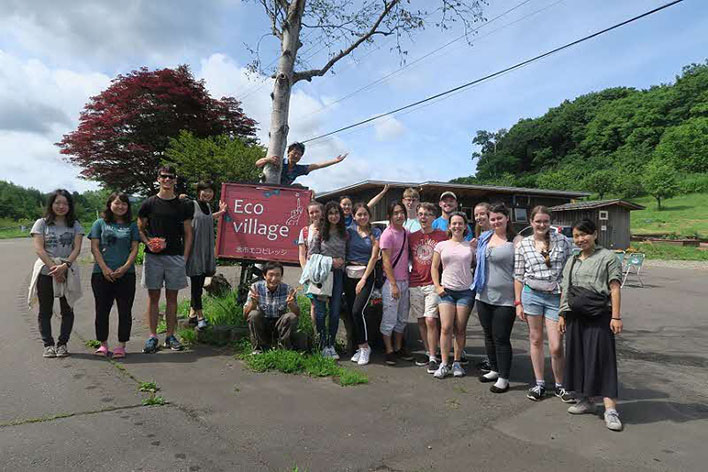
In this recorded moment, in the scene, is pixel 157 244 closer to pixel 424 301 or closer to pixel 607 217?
pixel 424 301

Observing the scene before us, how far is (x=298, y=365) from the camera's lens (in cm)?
466

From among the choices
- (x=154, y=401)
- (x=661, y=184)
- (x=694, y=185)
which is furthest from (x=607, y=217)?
(x=694, y=185)

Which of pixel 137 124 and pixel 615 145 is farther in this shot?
pixel 615 145

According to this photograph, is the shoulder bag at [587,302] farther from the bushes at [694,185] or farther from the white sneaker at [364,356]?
the bushes at [694,185]

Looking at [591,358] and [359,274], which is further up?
[359,274]

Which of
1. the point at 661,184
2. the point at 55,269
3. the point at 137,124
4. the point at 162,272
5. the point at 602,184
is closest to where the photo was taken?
the point at 55,269

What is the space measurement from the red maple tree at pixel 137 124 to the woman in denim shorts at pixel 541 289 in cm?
1793

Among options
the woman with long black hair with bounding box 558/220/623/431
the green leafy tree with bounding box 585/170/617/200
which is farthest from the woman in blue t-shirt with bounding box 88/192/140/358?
the green leafy tree with bounding box 585/170/617/200

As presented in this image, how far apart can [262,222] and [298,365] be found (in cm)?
200

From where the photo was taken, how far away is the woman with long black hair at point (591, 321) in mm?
3576

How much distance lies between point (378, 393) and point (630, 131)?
7777cm

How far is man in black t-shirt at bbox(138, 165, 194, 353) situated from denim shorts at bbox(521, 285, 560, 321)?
374 centimetres

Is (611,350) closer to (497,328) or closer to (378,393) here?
(497,328)

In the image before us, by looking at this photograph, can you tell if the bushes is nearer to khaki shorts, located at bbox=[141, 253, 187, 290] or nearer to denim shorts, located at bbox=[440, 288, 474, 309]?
denim shorts, located at bbox=[440, 288, 474, 309]
